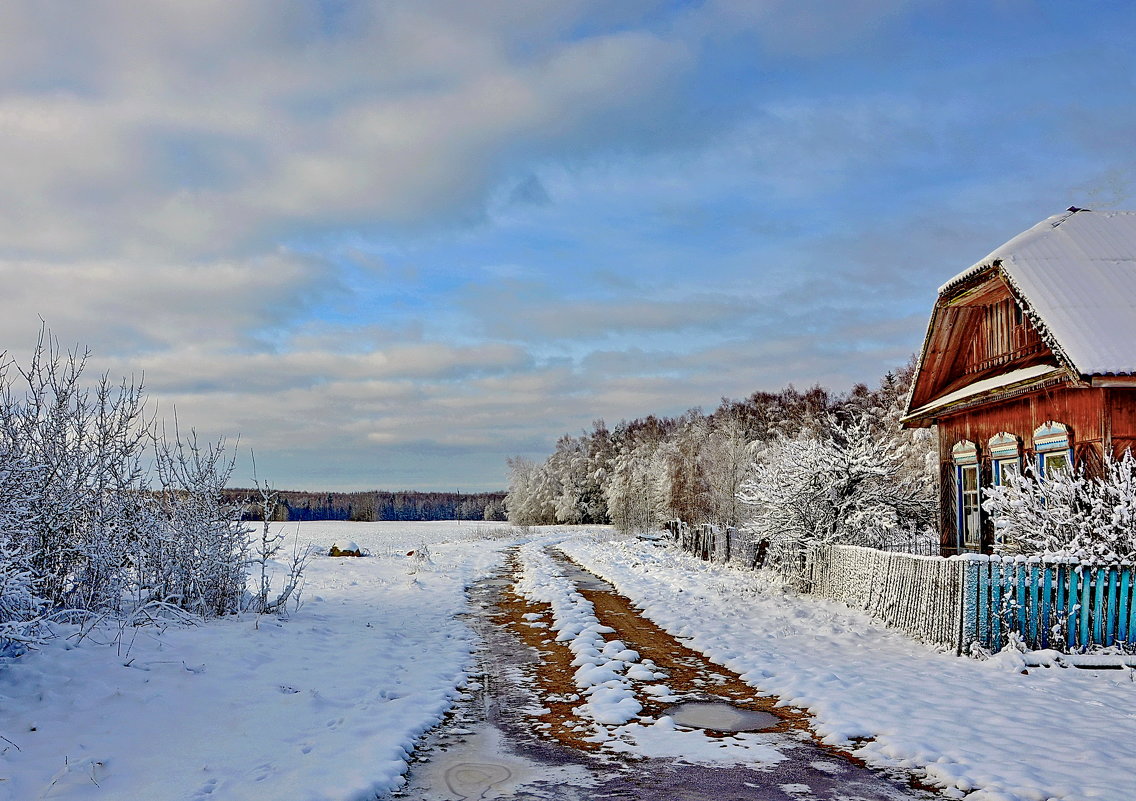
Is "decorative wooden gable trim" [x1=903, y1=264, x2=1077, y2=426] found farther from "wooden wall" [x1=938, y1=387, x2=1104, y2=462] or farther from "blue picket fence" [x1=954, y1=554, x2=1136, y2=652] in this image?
"blue picket fence" [x1=954, y1=554, x2=1136, y2=652]

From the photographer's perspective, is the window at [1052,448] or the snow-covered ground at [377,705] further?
the window at [1052,448]

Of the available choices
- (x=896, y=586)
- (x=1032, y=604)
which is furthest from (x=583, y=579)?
(x=1032, y=604)

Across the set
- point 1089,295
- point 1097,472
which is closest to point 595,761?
point 1097,472

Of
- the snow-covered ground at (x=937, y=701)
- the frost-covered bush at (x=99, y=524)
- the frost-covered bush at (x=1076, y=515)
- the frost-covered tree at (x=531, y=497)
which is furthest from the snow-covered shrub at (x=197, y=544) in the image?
the frost-covered tree at (x=531, y=497)

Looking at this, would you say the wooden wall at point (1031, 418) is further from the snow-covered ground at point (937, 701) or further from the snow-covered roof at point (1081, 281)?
the snow-covered ground at point (937, 701)

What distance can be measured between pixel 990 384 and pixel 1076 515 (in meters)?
4.49

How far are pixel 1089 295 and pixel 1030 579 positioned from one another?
5.67m

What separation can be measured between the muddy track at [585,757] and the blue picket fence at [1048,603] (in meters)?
3.28

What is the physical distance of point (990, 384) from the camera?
46.6 feet

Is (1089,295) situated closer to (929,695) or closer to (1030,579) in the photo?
(1030,579)

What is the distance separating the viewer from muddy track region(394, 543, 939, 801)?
529cm

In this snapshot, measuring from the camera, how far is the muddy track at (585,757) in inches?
208

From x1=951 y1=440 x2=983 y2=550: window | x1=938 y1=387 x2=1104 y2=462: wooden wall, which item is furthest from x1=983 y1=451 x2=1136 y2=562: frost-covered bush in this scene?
x1=951 y1=440 x2=983 y2=550: window

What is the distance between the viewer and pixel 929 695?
25.7 ft
